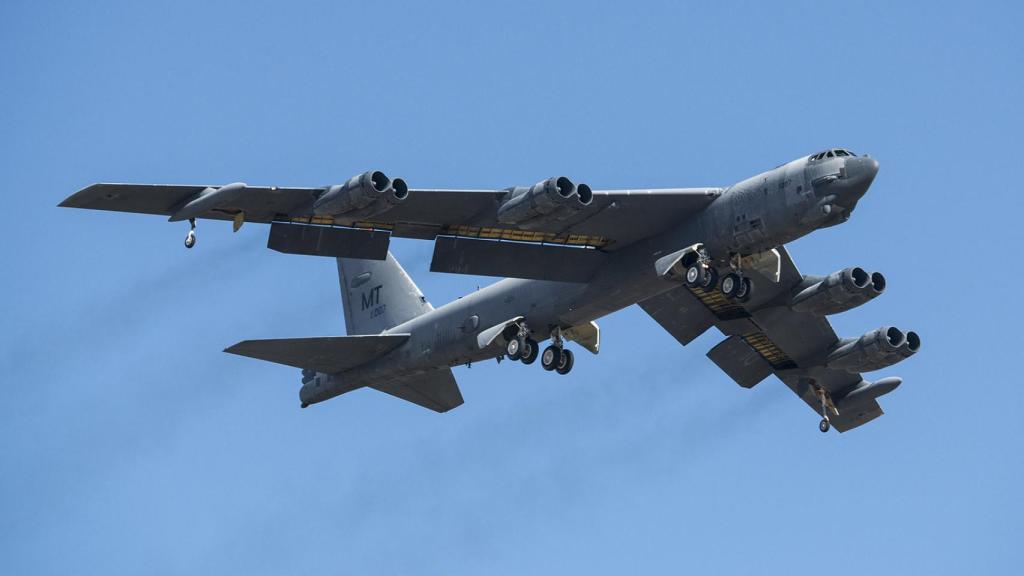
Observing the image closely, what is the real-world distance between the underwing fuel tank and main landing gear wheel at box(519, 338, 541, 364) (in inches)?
383

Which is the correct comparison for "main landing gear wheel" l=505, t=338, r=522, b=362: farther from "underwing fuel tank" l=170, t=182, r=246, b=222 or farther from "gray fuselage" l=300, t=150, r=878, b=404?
"underwing fuel tank" l=170, t=182, r=246, b=222

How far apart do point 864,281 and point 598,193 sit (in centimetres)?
856

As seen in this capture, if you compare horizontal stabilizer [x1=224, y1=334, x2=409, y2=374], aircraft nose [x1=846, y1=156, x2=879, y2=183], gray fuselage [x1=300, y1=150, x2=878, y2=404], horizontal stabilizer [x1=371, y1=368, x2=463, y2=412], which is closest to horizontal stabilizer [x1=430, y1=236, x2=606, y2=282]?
gray fuselage [x1=300, y1=150, x2=878, y2=404]

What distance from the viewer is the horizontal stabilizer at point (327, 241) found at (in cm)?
4375

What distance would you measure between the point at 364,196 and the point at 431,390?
511 inches

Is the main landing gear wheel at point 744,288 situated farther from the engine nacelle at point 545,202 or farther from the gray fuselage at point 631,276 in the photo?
the engine nacelle at point 545,202

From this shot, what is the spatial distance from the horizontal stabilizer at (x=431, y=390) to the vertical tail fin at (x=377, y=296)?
2.13m

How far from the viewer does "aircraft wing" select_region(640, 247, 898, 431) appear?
50094 mm

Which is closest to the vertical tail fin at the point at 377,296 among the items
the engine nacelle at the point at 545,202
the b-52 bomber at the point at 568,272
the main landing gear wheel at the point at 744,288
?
the b-52 bomber at the point at 568,272

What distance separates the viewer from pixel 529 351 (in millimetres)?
47219

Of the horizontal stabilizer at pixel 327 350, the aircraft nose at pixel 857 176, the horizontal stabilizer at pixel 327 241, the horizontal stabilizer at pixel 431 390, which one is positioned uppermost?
the aircraft nose at pixel 857 176

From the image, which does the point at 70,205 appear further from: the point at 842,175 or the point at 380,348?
the point at 842,175

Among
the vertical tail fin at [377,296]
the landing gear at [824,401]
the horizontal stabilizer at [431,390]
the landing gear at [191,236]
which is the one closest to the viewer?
the landing gear at [191,236]

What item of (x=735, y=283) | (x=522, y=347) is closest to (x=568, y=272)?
(x=522, y=347)
